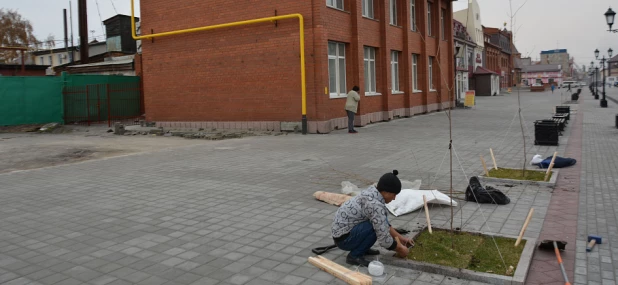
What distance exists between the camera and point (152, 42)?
21953mm

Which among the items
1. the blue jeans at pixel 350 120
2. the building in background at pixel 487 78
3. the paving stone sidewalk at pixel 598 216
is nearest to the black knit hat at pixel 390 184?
the paving stone sidewalk at pixel 598 216

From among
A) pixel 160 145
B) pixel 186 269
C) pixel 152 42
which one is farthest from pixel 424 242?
pixel 152 42

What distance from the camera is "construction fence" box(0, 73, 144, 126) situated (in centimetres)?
2397

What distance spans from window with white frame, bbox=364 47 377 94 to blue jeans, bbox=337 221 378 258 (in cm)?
1789

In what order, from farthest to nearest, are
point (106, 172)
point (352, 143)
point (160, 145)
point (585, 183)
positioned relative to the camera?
point (160, 145), point (352, 143), point (106, 172), point (585, 183)

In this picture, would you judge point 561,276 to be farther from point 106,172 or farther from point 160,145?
point 160,145

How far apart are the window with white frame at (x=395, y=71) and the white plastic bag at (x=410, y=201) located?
1857 cm

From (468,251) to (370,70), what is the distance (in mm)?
18263

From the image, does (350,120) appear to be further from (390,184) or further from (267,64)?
(390,184)

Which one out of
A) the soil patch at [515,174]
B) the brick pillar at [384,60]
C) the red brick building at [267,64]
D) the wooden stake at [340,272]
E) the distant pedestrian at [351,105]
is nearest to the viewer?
the wooden stake at [340,272]

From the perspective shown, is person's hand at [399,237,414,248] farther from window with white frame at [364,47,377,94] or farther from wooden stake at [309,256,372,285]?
window with white frame at [364,47,377,94]

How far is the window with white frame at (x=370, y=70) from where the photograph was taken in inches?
874

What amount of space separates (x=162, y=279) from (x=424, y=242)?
269 centimetres

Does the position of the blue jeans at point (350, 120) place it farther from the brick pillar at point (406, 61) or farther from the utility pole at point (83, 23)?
the utility pole at point (83, 23)
